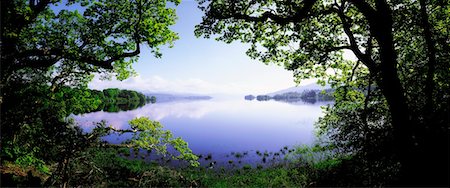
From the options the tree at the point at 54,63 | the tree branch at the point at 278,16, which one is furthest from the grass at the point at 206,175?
the tree branch at the point at 278,16

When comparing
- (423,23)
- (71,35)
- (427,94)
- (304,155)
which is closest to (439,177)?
(427,94)

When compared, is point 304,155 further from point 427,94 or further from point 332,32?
point 427,94

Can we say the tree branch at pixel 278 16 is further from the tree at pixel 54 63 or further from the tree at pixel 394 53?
the tree at pixel 54 63

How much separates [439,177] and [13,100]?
1547 cm

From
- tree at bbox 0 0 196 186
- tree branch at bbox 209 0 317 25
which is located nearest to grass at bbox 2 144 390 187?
tree at bbox 0 0 196 186

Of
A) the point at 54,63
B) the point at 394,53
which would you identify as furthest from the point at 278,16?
the point at 54,63

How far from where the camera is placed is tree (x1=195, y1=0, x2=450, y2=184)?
31.2 feet

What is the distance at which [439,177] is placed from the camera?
8930 millimetres

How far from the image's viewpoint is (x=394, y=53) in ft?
36.1

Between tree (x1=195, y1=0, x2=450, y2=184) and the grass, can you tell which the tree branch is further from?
the grass

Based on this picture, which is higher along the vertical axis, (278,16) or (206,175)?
(278,16)

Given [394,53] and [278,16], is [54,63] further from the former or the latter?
[394,53]

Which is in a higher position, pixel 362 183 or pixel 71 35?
pixel 71 35

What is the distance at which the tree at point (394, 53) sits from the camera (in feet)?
31.2
